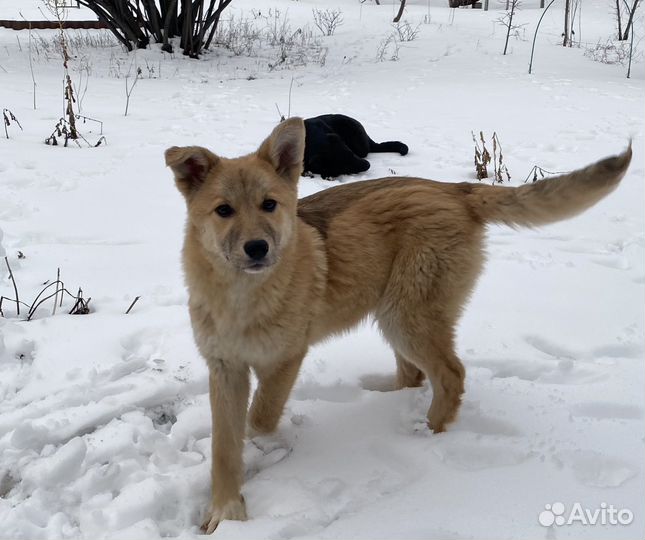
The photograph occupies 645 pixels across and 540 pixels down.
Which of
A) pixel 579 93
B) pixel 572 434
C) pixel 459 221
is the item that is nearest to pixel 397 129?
pixel 579 93

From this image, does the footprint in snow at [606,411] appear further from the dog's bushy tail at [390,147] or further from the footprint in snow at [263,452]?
the dog's bushy tail at [390,147]

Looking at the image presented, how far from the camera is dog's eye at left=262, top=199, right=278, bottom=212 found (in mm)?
2778

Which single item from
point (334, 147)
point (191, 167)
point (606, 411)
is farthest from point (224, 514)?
point (334, 147)

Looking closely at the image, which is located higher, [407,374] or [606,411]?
[606,411]


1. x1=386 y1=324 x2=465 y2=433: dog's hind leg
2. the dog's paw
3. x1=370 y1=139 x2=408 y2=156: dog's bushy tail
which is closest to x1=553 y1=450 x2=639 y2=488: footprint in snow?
x1=386 y1=324 x2=465 y2=433: dog's hind leg

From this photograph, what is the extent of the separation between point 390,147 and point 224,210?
5.19 m

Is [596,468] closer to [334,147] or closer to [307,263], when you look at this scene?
[307,263]

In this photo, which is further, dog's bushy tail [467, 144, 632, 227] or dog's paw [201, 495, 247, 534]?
dog's bushy tail [467, 144, 632, 227]

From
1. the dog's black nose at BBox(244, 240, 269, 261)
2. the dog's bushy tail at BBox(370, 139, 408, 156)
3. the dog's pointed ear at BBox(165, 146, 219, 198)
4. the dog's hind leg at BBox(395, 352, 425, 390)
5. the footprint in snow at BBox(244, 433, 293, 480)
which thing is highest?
the dog's pointed ear at BBox(165, 146, 219, 198)

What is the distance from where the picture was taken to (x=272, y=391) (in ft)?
9.73

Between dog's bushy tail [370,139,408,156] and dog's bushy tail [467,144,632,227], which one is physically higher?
dog's bushy tail [467,144,632,227]

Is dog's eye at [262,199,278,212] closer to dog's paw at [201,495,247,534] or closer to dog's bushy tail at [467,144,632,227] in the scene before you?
dog's bushy tail at [467,144,632,227]

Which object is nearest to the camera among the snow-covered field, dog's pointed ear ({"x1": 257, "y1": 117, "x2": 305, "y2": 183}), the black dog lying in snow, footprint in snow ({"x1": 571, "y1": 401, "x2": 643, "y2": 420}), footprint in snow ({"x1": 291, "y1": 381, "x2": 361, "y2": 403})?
the snow-covered field

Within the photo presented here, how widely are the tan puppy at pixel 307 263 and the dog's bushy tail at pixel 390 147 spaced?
4217 mm
